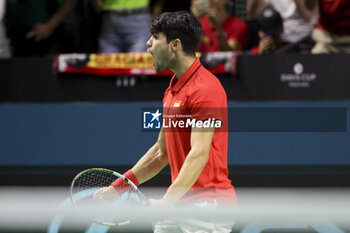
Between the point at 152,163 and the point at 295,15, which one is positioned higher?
the point at 295,15

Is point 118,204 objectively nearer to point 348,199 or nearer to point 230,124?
point 230,124

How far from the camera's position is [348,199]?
3.46m

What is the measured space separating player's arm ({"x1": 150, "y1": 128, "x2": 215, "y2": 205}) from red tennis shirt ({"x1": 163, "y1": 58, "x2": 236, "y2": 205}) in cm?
7

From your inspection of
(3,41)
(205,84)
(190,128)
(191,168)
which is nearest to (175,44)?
(205,84)

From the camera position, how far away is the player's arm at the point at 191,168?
72.0 inches

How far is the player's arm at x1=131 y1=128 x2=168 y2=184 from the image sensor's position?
2.20 metres

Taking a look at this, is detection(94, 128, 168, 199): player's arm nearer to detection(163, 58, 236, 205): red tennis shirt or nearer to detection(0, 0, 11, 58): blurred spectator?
detection(163, 58, 236, 205): red tennis shirt

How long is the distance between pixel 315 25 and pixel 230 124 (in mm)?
1228

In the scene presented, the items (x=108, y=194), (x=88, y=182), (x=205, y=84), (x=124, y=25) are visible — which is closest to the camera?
(x=205, y=84)

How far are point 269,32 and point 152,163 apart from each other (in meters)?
1.96

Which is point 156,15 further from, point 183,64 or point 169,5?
point 183,64

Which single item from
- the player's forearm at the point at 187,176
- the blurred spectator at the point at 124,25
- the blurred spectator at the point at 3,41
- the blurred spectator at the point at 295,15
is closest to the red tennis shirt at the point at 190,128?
the player's forearm at the point at 187,176

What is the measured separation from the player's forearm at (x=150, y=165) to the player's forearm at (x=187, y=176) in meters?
0.37

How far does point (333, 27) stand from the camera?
381 cm
